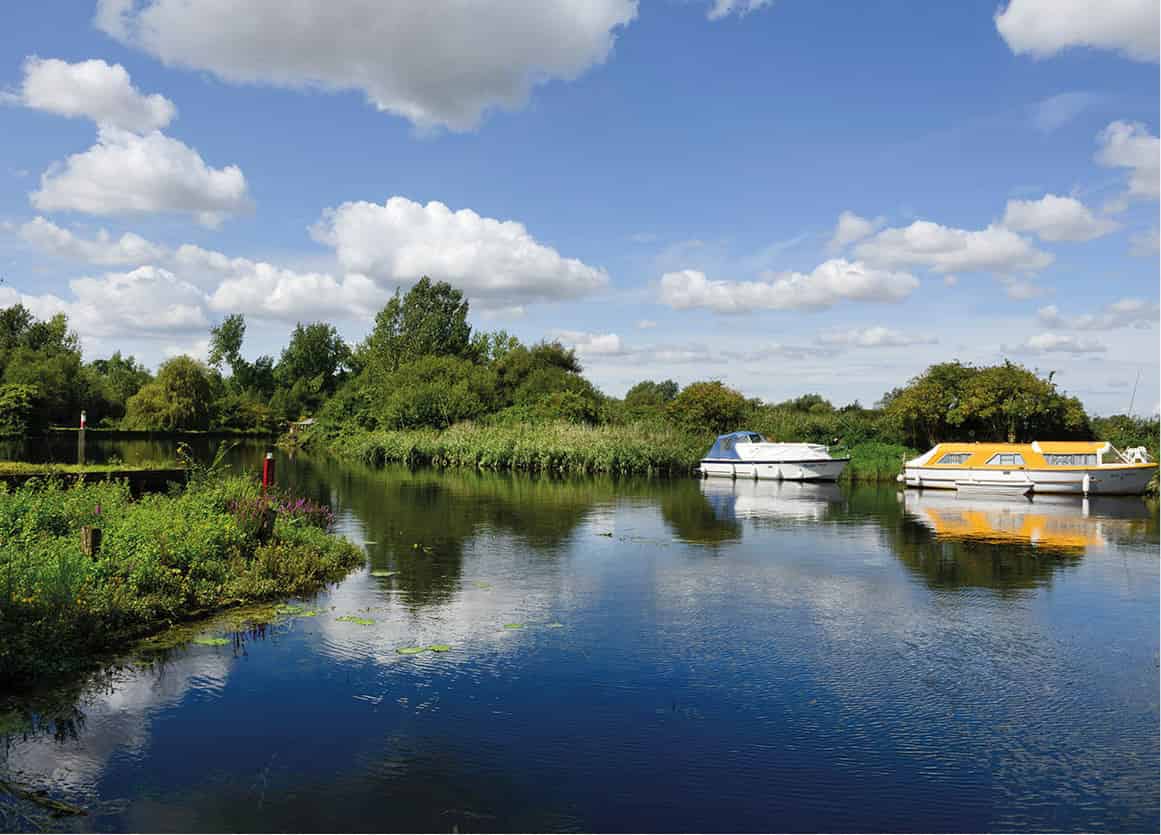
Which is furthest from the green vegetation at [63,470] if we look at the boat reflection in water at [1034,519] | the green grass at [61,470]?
the boat reflection in water at [1034,519]

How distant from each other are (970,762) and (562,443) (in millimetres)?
36177

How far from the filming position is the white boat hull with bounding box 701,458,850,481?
119ft

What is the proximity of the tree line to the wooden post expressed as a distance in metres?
27.7

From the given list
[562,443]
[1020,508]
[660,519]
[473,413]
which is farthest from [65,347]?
[1020,508]

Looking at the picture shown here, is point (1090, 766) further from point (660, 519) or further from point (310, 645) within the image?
point (660, 519)

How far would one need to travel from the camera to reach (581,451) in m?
41.4

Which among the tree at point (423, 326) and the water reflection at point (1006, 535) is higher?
the tree at point (423, 326)

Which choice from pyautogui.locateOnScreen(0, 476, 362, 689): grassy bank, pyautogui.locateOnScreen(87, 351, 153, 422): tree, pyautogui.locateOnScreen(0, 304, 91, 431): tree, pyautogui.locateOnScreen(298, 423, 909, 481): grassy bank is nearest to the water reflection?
pyautogui.locateOnScreen(0, 476, 362, 689): grassy bank

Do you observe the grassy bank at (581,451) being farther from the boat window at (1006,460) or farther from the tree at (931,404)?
the boat window at (1006,460)

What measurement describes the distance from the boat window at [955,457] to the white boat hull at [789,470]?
4160 millimetres

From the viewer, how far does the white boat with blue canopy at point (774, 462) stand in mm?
36406

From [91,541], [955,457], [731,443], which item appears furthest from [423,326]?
[91,541]

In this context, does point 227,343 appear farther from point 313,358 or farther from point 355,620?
point 355,620

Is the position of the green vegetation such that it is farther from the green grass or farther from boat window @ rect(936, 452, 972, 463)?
boat window @ rect(936, 452, 972, 463)
